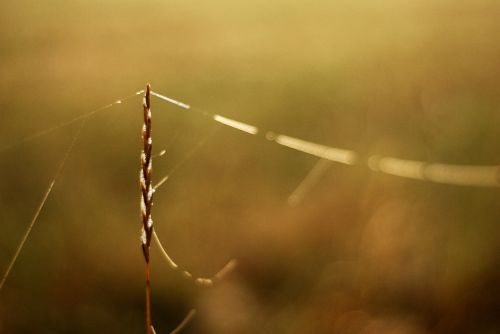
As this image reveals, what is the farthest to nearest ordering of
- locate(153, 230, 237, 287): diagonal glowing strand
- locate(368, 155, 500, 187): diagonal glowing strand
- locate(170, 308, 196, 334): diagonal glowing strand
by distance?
locate(368, 155, 500, 187): diagonal glowing strand, locate(153, 230, 237, 287): diagonal glowing strand, locate(170, 308, 196, 334): diagonal glowing strand

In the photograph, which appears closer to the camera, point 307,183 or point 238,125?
point 307,183

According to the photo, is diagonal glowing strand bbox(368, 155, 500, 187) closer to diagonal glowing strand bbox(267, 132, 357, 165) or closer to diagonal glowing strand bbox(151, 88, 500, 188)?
diagonal glowing strand bbox(151, 88, 500, 188)

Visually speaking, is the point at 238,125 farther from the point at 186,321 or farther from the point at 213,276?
the point at 186,321

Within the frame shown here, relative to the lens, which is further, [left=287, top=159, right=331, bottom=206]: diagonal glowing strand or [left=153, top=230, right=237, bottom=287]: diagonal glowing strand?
[left=287, top=159, right=331, bottom=206]: diagonal glowing strand

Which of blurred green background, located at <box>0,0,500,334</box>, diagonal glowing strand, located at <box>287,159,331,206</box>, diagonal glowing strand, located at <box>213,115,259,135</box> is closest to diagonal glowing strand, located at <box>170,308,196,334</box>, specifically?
blurred green background, located at <box>0,0,500,334</box>

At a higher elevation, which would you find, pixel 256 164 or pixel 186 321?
pixel 256 164

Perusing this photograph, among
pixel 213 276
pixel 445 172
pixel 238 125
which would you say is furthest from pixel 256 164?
pixel 445 172

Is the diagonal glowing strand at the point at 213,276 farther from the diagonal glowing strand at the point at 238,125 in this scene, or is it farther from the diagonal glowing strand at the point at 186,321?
the diagonal glowing strand at the point at 238,125

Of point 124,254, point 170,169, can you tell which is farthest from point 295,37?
point 124,254

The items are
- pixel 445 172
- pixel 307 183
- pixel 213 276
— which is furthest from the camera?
pixel 307 183
